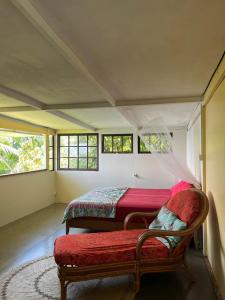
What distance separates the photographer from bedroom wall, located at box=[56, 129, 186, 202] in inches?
263

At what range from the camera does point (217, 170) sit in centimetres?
259

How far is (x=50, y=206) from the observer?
670 centimetres

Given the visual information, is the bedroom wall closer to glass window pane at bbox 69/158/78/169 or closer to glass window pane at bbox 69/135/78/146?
glass window pane at bbox 69/158/78/169

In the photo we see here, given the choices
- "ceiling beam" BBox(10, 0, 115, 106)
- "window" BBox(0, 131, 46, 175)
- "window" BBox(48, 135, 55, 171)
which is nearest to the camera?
"ceiling beam" BBox(10, 0, 115, 106)

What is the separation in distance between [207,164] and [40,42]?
2.43m

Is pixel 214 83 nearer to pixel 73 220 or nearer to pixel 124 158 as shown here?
pixel 73 220

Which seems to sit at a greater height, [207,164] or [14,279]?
[207,164]

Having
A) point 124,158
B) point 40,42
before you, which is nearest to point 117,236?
point 40,42

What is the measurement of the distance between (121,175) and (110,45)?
17.3 feet

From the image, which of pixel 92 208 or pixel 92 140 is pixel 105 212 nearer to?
pixel 92 208

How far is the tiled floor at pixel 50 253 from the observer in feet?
8.40

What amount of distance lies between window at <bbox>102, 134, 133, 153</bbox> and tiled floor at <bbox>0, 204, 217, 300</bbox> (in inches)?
86.8

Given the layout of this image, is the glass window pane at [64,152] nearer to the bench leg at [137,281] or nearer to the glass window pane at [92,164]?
the glass window pane at [92,164]

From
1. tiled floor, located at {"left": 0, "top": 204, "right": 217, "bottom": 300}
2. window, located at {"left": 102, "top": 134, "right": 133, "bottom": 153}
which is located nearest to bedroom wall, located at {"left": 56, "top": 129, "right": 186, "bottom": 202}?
window, located at {"left": 102, "top": 134, "right": 133, "bottom": 153}
